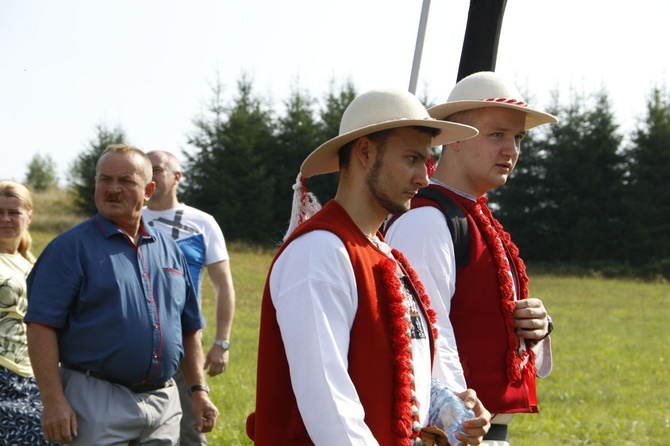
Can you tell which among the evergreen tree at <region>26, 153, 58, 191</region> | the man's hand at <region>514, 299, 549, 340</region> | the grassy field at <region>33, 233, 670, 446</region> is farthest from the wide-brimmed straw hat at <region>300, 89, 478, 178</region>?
the evergreen tree at <region>26, 153, 58, 191</region>

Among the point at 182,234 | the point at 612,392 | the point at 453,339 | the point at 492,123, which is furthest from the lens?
the point at 612,392

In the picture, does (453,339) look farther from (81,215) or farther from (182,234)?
(81,215)

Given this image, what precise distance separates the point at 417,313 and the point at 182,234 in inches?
140

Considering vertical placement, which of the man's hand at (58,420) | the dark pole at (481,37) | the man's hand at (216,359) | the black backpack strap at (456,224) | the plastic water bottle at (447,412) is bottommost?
the man's hand at (216,359)

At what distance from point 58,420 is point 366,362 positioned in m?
1.83

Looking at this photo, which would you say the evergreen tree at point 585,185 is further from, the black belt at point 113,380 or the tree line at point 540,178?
the black belt at point 113,380

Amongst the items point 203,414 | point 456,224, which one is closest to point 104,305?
point 203,414

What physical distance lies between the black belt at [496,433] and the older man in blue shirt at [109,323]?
60.0 inches

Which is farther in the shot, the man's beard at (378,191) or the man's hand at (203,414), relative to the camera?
the man's hand at (203,414)

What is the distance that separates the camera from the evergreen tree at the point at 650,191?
136 ft

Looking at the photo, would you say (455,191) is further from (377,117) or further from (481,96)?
(377,117)

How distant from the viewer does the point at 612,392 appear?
37.8 ft

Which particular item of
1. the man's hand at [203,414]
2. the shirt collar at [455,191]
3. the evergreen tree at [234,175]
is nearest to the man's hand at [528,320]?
the shirt collar at [455,191]

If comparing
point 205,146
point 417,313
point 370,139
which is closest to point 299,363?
point 417,313
